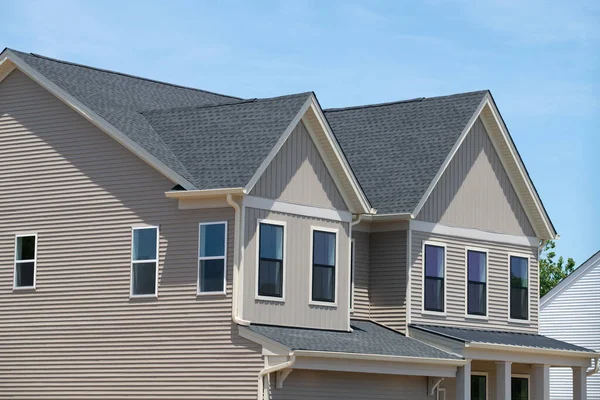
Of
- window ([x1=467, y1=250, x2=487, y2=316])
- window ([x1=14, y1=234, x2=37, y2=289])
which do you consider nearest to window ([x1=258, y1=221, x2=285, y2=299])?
window ([x1=14, y1=234, x2=37, y2=289])

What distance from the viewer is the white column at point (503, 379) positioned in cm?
3719

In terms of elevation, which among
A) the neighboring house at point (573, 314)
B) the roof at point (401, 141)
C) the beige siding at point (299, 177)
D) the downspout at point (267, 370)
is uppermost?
the roof at point (401, 141)

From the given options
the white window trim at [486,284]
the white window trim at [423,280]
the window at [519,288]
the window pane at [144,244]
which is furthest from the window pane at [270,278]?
the window at [519,288]

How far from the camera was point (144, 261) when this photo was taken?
33.6 m

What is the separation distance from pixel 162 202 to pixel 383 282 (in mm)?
7484

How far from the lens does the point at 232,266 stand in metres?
32.0

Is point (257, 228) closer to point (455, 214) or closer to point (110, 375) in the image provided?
point (110, 375)

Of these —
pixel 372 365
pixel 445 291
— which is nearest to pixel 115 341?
pixel 372 365

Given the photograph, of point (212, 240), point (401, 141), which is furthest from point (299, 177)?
point (401, 141)

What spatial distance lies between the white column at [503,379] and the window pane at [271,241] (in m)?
8.39

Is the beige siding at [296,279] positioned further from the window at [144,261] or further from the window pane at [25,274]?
the window pane at [25,274]

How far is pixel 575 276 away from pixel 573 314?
168cm

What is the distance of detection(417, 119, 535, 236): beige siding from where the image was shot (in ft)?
125

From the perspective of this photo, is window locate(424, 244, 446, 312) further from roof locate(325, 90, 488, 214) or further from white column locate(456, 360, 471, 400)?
white column locate(456, 360, 471, 400)
